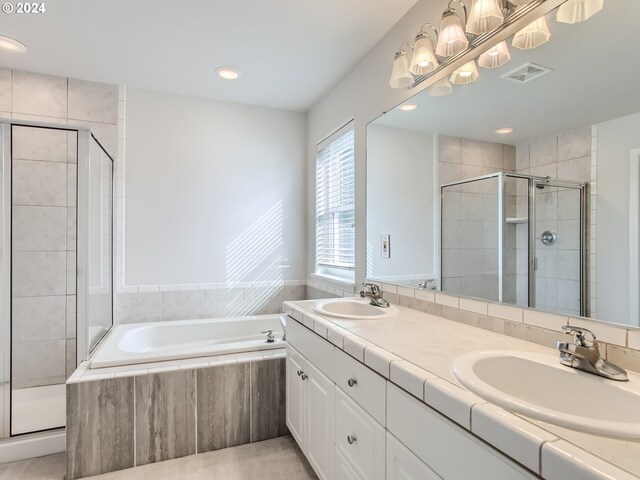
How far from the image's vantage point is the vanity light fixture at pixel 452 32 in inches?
56.8

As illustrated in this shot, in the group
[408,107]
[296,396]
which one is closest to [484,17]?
[408,107]

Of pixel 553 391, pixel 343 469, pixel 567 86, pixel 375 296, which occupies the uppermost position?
pixel 567 86

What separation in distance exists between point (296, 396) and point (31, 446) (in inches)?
61.0

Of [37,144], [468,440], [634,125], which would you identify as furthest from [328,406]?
[37,144]

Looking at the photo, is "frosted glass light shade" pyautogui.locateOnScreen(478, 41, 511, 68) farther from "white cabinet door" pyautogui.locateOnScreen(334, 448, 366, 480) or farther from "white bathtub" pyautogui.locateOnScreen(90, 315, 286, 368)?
"white bathtub" pyautogui.locateOnScreen(90, 315, 286, 368)

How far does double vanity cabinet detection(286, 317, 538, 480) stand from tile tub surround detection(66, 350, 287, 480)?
28cm

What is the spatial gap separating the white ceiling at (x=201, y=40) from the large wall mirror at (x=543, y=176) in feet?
2.25

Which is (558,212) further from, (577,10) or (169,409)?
(169,409)

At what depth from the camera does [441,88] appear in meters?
1.64

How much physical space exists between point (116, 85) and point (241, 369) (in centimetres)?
242

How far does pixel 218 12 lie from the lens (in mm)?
1845

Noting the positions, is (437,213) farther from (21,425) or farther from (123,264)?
(21,425)

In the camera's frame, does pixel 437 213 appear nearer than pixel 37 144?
Yes

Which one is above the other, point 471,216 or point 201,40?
point 201,40
